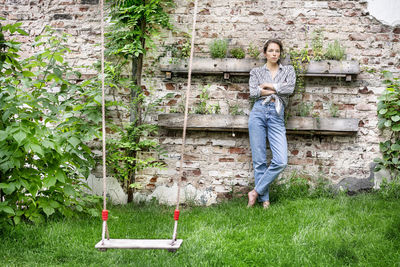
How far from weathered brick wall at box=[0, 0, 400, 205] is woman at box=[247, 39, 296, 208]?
1.22 feet

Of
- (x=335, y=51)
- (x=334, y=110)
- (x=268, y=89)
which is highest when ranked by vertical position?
(x=335, y=51)

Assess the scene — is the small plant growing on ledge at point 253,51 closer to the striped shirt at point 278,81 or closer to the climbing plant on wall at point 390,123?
the striped shirt at point 278,81

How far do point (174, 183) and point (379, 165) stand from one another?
95.8 inches

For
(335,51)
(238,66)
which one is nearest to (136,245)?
(238,66)

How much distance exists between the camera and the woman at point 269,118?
3.76 m

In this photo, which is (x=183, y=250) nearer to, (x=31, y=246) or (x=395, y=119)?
(x=31, y=246)

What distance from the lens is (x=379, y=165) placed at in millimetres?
4074

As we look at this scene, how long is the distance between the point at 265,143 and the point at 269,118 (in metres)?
0.28

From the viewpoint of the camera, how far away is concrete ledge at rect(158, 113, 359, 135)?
402 centimetres

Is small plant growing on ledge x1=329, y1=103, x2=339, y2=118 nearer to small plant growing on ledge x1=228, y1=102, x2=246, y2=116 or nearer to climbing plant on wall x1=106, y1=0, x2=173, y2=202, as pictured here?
small plant growing on ledge x1=228, y1=102, x2=246, y2=116

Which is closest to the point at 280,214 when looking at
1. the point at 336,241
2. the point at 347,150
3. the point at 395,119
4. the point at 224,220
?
the point at 224,220

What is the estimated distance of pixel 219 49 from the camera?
4.20 metres

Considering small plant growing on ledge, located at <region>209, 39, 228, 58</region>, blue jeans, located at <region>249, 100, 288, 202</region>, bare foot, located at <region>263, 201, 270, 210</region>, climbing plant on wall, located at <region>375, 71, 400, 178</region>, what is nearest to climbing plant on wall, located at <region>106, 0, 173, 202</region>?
small plant growing on ledge, located at <region>209, 39, 228, 58</region>

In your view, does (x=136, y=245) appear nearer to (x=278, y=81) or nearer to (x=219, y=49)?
(x=278, y=81)
